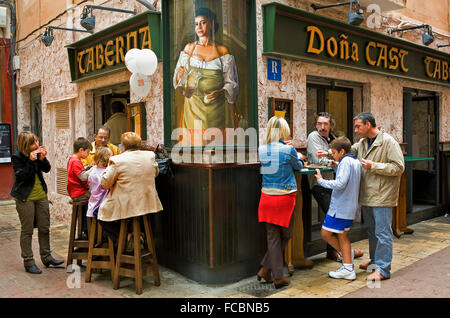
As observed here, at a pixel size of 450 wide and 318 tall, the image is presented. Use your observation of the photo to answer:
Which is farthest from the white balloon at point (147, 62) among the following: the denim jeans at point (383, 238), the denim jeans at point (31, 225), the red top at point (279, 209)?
the denim jeans at point (383, 238)

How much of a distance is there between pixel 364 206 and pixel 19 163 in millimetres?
4136

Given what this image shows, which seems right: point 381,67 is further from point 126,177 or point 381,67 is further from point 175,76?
point 126,177

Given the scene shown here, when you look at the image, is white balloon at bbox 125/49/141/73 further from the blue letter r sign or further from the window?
the window

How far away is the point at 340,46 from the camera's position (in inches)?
247

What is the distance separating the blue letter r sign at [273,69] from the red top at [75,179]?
2633 mm

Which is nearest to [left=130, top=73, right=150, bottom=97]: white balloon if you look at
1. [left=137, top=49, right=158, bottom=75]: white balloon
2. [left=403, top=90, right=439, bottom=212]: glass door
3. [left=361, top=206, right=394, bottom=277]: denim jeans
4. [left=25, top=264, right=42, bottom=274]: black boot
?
[left=137, top=49, right=158, bottom=75]: white balloon

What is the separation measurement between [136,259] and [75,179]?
1396 mm

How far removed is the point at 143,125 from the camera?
5.94m

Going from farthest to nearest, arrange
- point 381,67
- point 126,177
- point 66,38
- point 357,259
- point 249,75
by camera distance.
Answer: point 66,38 → point 381,67 → point 357,259 → point 249,75 → point 126,177

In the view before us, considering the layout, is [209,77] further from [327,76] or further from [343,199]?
[327,76]

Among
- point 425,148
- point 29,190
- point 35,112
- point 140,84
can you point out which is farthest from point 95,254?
point 425,148

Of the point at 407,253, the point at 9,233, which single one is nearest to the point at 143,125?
the point at 9,233

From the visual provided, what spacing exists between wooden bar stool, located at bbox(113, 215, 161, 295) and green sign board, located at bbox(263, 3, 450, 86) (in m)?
2.66

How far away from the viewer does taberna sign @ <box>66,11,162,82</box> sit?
216 inches
